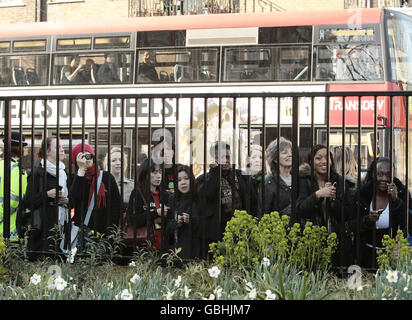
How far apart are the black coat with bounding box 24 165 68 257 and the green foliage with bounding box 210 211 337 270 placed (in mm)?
1394

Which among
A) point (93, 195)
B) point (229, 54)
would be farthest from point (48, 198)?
point (229, 54)

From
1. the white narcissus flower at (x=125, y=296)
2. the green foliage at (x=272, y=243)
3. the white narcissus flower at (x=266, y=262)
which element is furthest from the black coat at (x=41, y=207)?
the white narcissus flower at (x=266, y=262)

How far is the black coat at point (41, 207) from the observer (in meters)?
5.15

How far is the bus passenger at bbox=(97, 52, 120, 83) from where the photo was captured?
14594mm

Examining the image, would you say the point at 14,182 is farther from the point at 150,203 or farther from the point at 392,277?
the point at 392,277

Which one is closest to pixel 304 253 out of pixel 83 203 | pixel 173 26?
pixel 83 203

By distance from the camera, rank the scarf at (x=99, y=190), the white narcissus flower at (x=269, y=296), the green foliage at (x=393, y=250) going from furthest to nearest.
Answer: the scarf at (x=99, y=190), the green foliage at (x=393, y=250), the white narcissus flower at (x=269, y=296)

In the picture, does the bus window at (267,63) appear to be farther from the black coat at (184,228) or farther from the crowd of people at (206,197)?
the black coat at (184,228)

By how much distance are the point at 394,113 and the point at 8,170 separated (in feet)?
9.96

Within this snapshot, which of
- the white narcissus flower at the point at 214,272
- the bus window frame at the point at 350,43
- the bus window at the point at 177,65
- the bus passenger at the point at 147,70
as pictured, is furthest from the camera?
the bus passenger at the point at 147,70

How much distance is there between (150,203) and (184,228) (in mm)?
343
